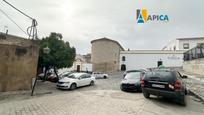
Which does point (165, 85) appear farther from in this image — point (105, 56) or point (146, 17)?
point (105, 56)

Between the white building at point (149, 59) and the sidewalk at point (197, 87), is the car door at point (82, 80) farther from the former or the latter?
the white building at point (149, 59)

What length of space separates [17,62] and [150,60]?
35920 mm

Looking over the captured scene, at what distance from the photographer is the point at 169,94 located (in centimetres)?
573

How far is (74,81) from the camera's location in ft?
38.3

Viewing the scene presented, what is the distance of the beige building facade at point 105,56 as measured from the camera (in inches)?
1542

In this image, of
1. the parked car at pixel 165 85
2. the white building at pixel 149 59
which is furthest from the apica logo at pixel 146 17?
the white building at pixel 149 59

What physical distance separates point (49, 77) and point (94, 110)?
14.2 m

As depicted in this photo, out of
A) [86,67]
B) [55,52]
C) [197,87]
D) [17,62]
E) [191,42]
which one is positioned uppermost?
[191,42]

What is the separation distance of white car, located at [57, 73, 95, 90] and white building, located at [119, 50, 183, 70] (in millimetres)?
27915

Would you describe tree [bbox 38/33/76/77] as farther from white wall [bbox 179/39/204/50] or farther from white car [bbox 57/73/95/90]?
white wall [bbox 179/39/204/50]

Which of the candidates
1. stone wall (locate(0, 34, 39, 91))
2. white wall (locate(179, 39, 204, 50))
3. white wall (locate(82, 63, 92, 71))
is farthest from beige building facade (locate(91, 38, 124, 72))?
stone wall (locate(0, 34, 39, 91))

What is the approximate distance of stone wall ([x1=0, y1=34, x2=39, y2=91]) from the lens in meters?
8.59

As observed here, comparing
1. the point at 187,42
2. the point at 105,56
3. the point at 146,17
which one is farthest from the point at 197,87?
the point at 187,42

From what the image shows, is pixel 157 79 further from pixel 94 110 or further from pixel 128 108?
pixel 94 110
